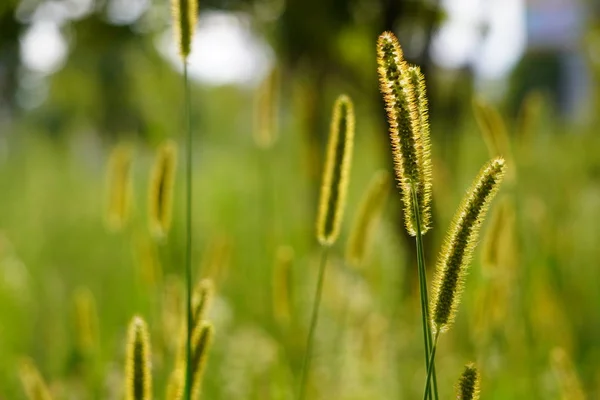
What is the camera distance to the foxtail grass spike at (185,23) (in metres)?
0.73

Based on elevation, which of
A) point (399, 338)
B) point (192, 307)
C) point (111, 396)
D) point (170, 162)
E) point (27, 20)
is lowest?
point (111, 396)

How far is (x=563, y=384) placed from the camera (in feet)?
2.92

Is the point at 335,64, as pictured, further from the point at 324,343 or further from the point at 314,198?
the point at 324,343

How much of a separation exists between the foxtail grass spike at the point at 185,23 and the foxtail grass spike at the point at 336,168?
0.15 metres

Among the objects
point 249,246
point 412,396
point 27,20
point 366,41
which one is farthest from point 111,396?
point 249,246

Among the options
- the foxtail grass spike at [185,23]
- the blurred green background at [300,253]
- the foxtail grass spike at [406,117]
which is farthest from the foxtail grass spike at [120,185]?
the foxtail grass spike at [406,117]

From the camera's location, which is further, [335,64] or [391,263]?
[391,263]

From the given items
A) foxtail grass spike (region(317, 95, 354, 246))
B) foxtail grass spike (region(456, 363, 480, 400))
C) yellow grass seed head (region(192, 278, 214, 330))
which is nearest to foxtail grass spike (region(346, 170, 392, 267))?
foxtail grass spike (region(317, 95, 354, 246))

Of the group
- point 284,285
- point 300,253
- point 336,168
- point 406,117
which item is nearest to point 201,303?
point 336,168

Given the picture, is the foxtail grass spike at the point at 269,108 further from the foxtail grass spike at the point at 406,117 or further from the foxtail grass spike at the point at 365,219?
the foxtail grass spike at the point at 406,117

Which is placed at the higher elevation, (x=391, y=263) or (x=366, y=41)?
(x=366, y=41)

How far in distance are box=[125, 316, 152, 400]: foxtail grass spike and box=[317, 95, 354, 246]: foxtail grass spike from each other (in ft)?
0.69

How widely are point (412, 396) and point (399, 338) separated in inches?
13.8

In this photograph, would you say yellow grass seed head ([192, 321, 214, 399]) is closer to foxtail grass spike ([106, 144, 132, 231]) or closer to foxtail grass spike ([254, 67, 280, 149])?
foxtail grass spike ([106, 144, 132, 231])
